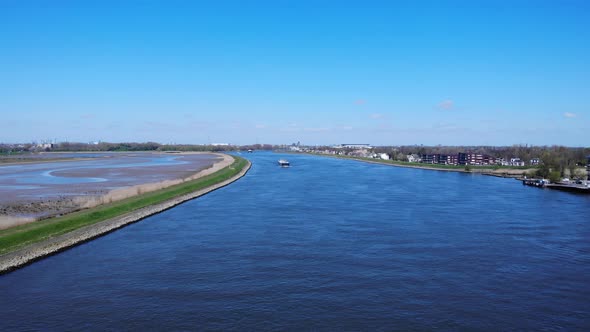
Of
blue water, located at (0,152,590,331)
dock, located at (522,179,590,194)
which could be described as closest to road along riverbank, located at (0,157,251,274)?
blue water, located at (0,152,590,331)

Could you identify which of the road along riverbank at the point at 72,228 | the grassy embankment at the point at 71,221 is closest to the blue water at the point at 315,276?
the road along riverbank at the point at 72,228

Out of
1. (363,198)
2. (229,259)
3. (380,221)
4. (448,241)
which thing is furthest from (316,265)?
(363,198)

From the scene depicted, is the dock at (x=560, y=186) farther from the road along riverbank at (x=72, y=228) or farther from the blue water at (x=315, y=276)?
the road along riverbank at (x=72, y=228)

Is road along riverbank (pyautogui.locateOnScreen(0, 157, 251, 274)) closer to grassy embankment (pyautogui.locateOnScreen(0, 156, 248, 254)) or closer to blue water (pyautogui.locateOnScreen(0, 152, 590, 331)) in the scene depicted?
grassy embankment (pyautogui.locateOnScreen(0, 156, 248, 254))

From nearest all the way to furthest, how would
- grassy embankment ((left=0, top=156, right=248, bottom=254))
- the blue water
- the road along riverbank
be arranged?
the blue water < the road along riverbank < grassy embankment ((left=0, top=156, right=248, bottom=254))

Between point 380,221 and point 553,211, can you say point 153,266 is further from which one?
point 553,211

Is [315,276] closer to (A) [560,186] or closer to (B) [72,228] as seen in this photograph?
(B) [72,228]
